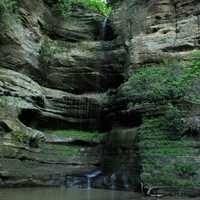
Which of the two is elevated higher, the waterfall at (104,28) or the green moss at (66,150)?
the waterfall at (104,28)

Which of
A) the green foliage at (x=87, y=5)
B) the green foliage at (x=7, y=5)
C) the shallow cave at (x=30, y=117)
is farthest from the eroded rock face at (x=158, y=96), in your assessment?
the green foliage at (x=7, y=5)

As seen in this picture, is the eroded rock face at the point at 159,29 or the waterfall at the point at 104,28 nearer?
the eroded rock face at the point at 159,29

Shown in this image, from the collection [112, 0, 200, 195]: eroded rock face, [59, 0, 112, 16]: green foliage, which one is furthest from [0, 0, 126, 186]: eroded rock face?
[112, 0, 200, 195]: eroded rock face

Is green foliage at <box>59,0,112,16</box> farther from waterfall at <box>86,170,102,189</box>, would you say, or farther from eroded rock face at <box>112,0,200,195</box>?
waterfall at <box>86,170,102,189</box>

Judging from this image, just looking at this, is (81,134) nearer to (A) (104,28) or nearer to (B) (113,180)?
(B) (113,180)

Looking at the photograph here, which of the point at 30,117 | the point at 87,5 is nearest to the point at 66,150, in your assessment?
the point at 30,117

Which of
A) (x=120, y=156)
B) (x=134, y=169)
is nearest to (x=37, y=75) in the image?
(x=120, y=156)

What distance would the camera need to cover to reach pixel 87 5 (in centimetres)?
2084

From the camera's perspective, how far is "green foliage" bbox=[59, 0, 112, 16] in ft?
64.6

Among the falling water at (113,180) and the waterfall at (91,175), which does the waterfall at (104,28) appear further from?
the falling water at (113,180)

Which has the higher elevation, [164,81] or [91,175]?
[164,81]

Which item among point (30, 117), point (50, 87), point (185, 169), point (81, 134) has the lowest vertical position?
point (185, 169)

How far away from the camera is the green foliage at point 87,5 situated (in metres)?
19.7

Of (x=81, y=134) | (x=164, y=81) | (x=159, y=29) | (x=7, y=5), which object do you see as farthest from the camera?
(x=159, y=29)
